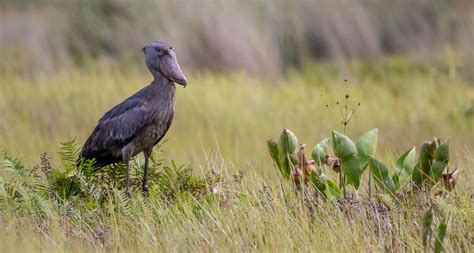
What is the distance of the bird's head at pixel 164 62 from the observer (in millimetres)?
6820

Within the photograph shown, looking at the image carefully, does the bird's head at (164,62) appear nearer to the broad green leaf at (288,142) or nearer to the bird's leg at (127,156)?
the bird's leg at (127,156)

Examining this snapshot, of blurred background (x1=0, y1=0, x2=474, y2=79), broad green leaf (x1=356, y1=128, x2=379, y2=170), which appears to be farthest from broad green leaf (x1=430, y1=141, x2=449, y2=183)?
blurred background (x1=0, y1=0, x2=474, y2=79)

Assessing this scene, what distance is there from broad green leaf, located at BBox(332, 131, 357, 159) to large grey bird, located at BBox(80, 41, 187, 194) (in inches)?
37.9

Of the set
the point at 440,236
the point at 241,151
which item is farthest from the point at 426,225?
the point at 241,151

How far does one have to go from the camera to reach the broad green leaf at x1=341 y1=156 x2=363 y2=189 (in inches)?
257

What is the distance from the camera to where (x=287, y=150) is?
6754 mm

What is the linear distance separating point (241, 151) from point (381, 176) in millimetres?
3545

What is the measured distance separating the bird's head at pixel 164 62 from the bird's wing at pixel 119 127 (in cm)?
24

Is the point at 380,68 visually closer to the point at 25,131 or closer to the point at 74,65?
the point at 74,65

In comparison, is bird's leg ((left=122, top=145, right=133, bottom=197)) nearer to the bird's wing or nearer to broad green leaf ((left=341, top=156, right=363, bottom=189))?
the bird's wing

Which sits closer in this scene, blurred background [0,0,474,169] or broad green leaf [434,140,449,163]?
A: broad green leaf [434,140,449,163]

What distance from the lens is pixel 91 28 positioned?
1365 centimetres

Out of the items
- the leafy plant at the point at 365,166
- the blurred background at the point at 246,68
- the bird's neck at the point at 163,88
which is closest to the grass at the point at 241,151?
the blurred background at the point at 246,68

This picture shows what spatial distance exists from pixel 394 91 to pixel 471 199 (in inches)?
244
